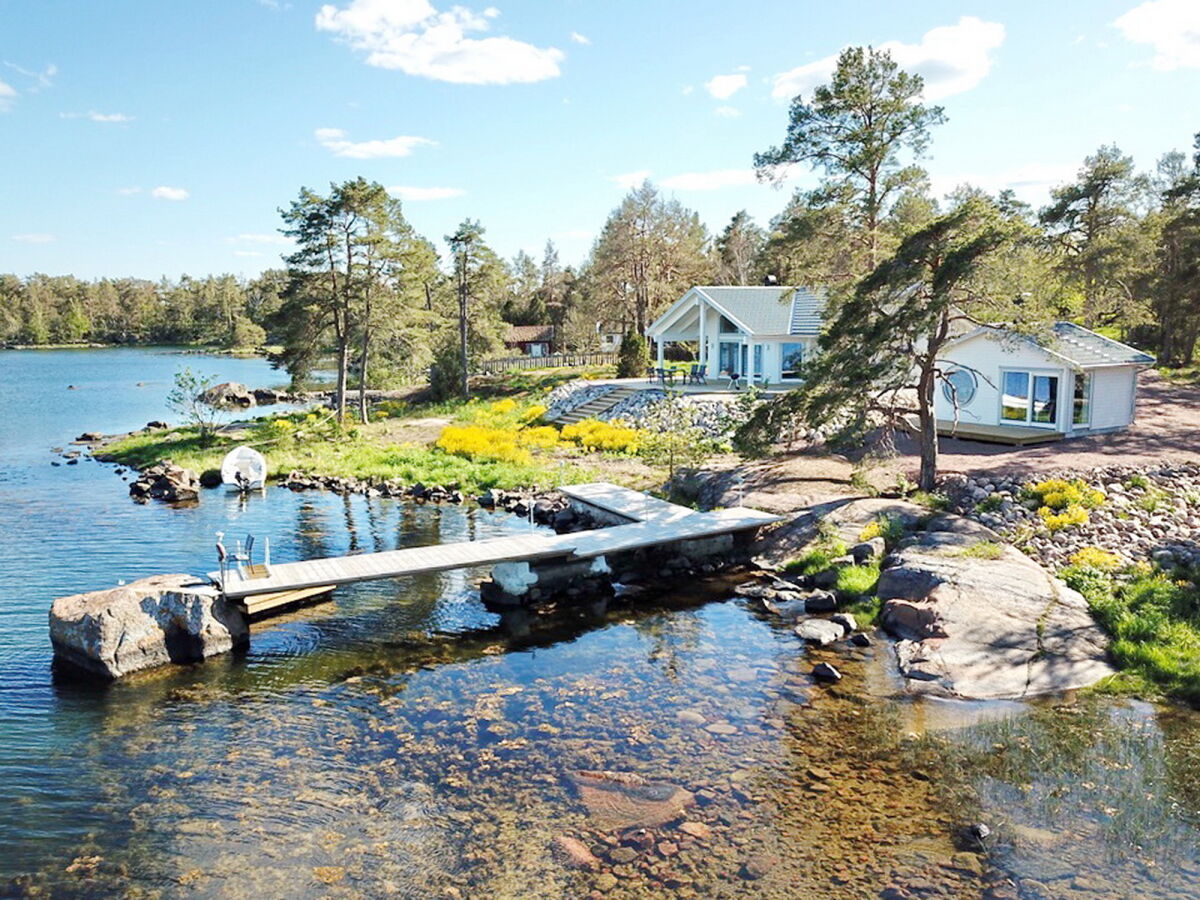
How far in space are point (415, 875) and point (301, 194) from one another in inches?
1306

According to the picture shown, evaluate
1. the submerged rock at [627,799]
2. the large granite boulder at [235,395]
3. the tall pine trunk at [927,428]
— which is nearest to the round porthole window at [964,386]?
the tall pine trunk at [927,428]

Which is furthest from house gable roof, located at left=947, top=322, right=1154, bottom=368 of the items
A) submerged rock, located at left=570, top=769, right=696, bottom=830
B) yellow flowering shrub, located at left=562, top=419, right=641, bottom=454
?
submerged rock, located at left=570, top=769, right=696, bottom=830

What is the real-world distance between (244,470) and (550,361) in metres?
31.3

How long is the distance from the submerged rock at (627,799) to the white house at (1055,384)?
17757 millimetres

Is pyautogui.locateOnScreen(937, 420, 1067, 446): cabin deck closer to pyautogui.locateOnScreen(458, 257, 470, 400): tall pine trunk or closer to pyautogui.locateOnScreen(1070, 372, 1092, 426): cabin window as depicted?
pyautogui.locateOnScreen(1070, 372, 1092, 426): cabin window

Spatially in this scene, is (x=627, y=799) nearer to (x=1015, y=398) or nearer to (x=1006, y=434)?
(x=1006, y=434)

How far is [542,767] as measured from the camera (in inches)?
399

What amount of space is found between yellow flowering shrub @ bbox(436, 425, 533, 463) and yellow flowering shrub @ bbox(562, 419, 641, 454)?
233 cm

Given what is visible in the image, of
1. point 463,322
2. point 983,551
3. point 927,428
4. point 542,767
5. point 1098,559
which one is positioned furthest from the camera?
point 463,322

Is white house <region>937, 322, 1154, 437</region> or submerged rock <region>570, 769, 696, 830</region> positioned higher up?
white house <region>937, 322, 1154, 437</region>

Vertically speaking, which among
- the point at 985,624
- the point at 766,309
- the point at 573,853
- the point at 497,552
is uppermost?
the point at 766,309

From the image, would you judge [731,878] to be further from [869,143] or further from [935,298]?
[869,143]

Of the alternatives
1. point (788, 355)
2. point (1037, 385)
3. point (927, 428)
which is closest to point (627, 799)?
point (927, 428)

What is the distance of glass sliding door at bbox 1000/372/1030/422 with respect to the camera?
82.8ft
